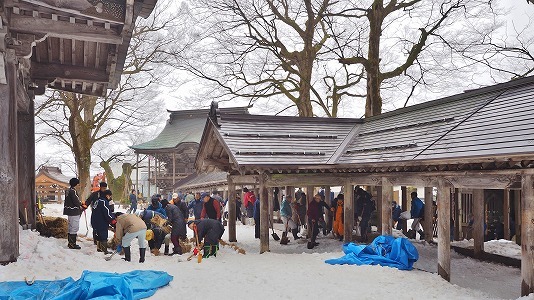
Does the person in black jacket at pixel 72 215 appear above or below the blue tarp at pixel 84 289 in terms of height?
above

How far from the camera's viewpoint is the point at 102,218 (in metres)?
9.99

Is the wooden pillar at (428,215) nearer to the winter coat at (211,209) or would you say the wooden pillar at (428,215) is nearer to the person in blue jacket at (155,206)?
the winter coat at (211,209)

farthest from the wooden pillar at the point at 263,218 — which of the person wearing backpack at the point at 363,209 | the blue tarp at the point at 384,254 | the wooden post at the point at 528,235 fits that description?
the wooden post at the point at 528,235

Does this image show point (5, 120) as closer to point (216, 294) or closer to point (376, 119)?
point (216, 294)

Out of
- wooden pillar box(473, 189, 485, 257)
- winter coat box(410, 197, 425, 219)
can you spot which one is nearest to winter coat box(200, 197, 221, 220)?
winter coat box(410, 197, 425, 219)

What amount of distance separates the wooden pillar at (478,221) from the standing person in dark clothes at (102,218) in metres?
9.03

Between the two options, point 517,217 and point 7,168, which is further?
point 517,217

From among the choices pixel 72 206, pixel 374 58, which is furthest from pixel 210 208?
pixel 374 58

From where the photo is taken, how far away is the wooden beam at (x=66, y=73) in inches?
426

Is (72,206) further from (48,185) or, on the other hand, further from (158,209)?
(48,185)

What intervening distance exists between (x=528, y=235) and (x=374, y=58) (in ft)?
39.0

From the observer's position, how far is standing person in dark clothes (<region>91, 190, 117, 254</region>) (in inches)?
391

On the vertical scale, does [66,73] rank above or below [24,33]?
below

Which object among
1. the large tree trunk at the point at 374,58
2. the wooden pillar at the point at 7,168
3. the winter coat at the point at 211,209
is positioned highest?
the large tree trunk at the point at 374,58
